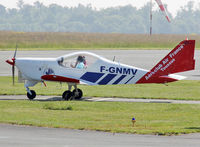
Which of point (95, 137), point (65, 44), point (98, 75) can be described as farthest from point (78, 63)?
point (65, 44)

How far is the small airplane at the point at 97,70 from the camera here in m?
22.5

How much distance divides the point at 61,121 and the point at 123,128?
8.33 ft

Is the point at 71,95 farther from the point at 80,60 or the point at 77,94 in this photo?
the point at 80,60

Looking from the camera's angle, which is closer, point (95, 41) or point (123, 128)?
point (123, 128)

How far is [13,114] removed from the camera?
18.7 m

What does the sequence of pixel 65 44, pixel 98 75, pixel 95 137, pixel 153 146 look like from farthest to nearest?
1. pixel 65 44
2. pixel 98 75
3. pixel 95 137
4. pixel 153 146

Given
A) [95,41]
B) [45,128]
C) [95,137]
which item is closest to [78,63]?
[45,128]

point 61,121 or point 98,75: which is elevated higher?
A: point 98,75

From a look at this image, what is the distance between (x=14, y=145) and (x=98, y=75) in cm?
1084

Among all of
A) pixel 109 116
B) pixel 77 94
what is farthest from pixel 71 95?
pixel 109 116

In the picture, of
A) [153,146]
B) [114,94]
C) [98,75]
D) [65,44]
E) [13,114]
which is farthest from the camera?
[65,44]

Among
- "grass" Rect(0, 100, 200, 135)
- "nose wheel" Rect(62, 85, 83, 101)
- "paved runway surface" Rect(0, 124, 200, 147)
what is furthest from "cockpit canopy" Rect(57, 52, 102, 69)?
"paved runway surface" Rect(0, 124, 200, 147)

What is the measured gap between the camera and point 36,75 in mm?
23766

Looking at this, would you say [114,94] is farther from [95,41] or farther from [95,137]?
[95,41]
